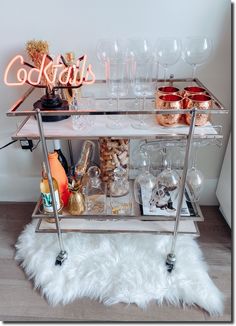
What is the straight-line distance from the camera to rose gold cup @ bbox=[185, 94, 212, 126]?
886mm

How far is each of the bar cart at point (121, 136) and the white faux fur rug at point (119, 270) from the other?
6cm

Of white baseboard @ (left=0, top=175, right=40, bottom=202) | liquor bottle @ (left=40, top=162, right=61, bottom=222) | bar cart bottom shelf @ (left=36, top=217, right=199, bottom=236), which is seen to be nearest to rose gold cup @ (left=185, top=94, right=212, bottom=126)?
bar cart bottom shelf @ (left=36, top=217, right=199, bottom=236)

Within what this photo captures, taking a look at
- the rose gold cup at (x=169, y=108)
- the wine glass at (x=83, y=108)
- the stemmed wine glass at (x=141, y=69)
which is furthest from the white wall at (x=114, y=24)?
the rose gold cup at (x=169, y=108)

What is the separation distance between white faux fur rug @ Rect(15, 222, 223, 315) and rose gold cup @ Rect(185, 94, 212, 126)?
1.94 ft

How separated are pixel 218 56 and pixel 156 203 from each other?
668 mm

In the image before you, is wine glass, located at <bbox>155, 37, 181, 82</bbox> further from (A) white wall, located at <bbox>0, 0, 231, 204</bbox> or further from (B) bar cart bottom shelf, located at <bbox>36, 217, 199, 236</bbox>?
(B) bar cart bottom shelf, located at <bbox>36, 217, 199, 236</bbox>

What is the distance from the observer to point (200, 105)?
89cm

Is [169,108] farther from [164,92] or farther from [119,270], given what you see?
[119,270]

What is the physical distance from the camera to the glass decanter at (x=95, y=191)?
120cm

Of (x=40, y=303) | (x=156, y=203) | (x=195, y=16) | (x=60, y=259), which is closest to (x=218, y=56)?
(x=195, y=16)

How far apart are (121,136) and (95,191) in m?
0.45

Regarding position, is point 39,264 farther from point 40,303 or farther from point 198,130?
point 198,130

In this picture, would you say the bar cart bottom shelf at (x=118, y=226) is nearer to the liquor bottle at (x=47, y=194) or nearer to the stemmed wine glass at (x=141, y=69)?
the liquor bottle at (x=47, y=194)

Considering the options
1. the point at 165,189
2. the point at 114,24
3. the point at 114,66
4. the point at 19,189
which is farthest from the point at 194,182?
the point at 19,189
